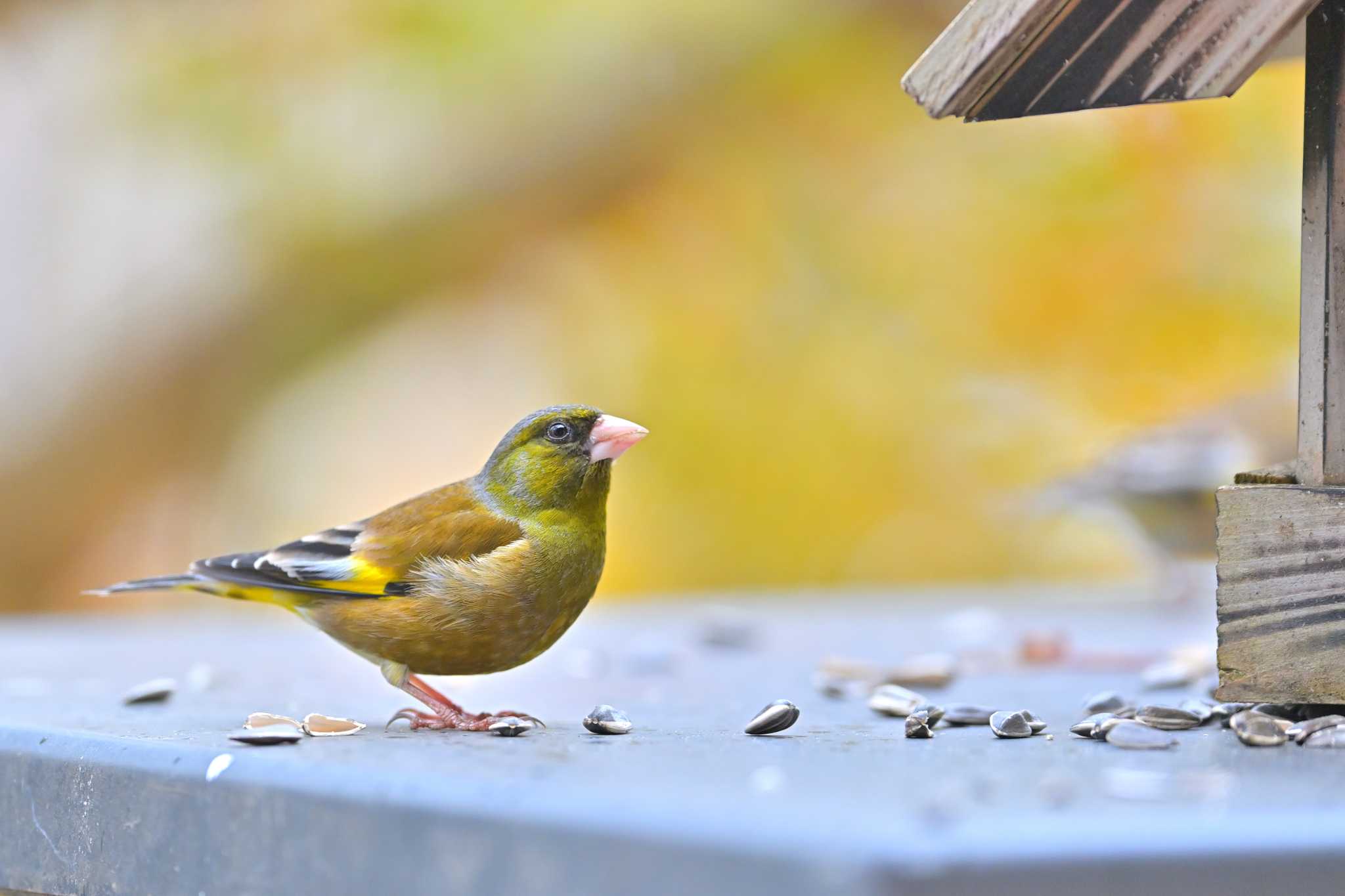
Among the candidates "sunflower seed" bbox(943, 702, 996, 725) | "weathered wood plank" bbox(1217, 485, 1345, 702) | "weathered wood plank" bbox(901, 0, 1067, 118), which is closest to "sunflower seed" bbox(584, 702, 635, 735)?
"sunflower seed" bbox(943, 702, 996, 725)

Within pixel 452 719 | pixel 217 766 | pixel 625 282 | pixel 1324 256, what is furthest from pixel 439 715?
pixel 625 282

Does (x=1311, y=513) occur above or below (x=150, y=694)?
above

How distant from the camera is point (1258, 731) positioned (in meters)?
2.07

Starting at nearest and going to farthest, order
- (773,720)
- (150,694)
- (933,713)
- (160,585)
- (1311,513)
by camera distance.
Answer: (1311,513), (773,720), (933,713), (150,694), (160,585)

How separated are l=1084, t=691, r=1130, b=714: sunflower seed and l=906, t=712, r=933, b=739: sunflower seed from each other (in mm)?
434

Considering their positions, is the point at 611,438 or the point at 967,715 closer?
the point at 967,715

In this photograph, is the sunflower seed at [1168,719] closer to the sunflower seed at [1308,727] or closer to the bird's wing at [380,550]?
the sunflower seed at [1308,727]

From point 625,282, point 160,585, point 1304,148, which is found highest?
point 625,282

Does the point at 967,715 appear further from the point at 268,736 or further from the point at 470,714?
the point at 268,736

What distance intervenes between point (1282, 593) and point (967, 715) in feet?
1.64

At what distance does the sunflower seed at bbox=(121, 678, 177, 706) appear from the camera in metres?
2.74

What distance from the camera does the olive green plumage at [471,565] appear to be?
2535 mm

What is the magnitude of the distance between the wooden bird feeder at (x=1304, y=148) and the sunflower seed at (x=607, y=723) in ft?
2.70

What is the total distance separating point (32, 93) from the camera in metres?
7.76
